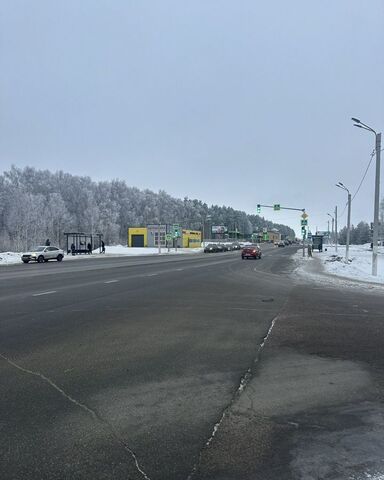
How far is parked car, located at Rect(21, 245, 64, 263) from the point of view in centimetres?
4188

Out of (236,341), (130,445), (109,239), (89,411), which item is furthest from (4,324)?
(109,239)

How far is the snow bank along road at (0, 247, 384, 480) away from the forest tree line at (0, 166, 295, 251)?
9125 cm

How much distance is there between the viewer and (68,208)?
136000 millimetres

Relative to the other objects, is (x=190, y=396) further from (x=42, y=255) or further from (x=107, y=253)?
(x=107, y=253)

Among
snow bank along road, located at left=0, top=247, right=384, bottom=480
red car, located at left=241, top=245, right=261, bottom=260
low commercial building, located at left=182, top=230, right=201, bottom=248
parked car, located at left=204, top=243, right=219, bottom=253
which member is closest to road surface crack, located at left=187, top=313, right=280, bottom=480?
snow bank along road, located at left=0, top=247, right=384, bottom=480

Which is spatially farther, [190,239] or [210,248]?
[190,239]

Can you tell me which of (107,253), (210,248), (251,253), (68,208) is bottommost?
(107,253)

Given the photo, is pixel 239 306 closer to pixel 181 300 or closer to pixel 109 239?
pixel 181 300

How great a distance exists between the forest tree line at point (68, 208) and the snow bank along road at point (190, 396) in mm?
91254

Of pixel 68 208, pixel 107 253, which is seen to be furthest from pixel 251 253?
pixel 68 208

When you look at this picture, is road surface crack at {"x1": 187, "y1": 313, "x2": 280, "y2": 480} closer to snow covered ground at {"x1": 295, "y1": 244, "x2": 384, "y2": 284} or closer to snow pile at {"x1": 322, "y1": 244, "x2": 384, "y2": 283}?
snow covered ground at {"x1": 295, "y1": 244, "x2": 384, "y2": 284}

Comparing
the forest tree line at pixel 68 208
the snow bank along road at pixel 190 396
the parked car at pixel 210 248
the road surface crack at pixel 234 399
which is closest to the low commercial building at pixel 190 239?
the parked car at pixel 210 248

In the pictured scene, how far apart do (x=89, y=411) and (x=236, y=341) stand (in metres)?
4.00

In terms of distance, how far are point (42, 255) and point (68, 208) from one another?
9620cm
